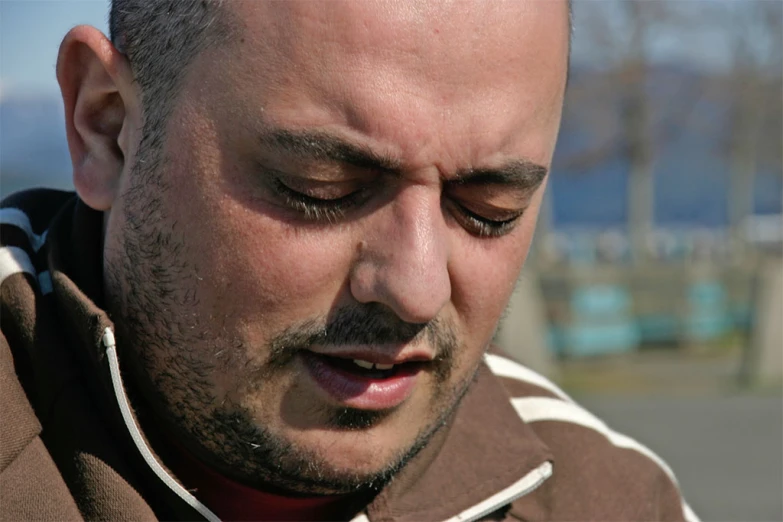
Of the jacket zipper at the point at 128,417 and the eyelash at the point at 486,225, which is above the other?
the eyelash at the point at 486,225

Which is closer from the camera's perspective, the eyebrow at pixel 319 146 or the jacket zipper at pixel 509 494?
the eyebrow at pixel 319 146

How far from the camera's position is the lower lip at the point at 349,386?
214 cm

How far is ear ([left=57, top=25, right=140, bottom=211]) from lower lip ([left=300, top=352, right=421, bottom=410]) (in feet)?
1.90

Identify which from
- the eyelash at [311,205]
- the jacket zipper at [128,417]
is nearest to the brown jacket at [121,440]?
the jacket zipper at [128,417]

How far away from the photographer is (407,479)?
239 cm

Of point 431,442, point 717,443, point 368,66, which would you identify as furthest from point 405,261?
point 717,443

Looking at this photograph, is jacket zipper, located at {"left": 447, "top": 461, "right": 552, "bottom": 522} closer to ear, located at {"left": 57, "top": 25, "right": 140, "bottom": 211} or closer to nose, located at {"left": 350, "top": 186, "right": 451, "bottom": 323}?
nose, located at {"left": 350, "top": 186, "right": 451, "bottom": 323}

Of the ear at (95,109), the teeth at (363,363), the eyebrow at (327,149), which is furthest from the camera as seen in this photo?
the ear at (95,109)

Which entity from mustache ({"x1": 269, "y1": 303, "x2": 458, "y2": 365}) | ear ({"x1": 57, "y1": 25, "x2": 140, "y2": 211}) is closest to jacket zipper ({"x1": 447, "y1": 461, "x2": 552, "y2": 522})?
mustache ({"x1": 269, "y1": 303, "x2": 458, "y2": 365})

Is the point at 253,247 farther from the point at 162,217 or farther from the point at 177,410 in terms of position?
the point at 177,410

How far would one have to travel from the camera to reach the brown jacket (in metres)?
2.09

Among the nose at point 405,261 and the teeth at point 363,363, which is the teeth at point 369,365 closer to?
the teeth at point 363,363

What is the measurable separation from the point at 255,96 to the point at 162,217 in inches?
12.8

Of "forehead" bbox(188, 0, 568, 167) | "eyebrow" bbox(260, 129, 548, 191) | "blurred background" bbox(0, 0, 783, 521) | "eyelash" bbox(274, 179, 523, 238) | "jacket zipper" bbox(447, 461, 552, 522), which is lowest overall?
"blurred background" bbox(0, 0, 783, 521)
